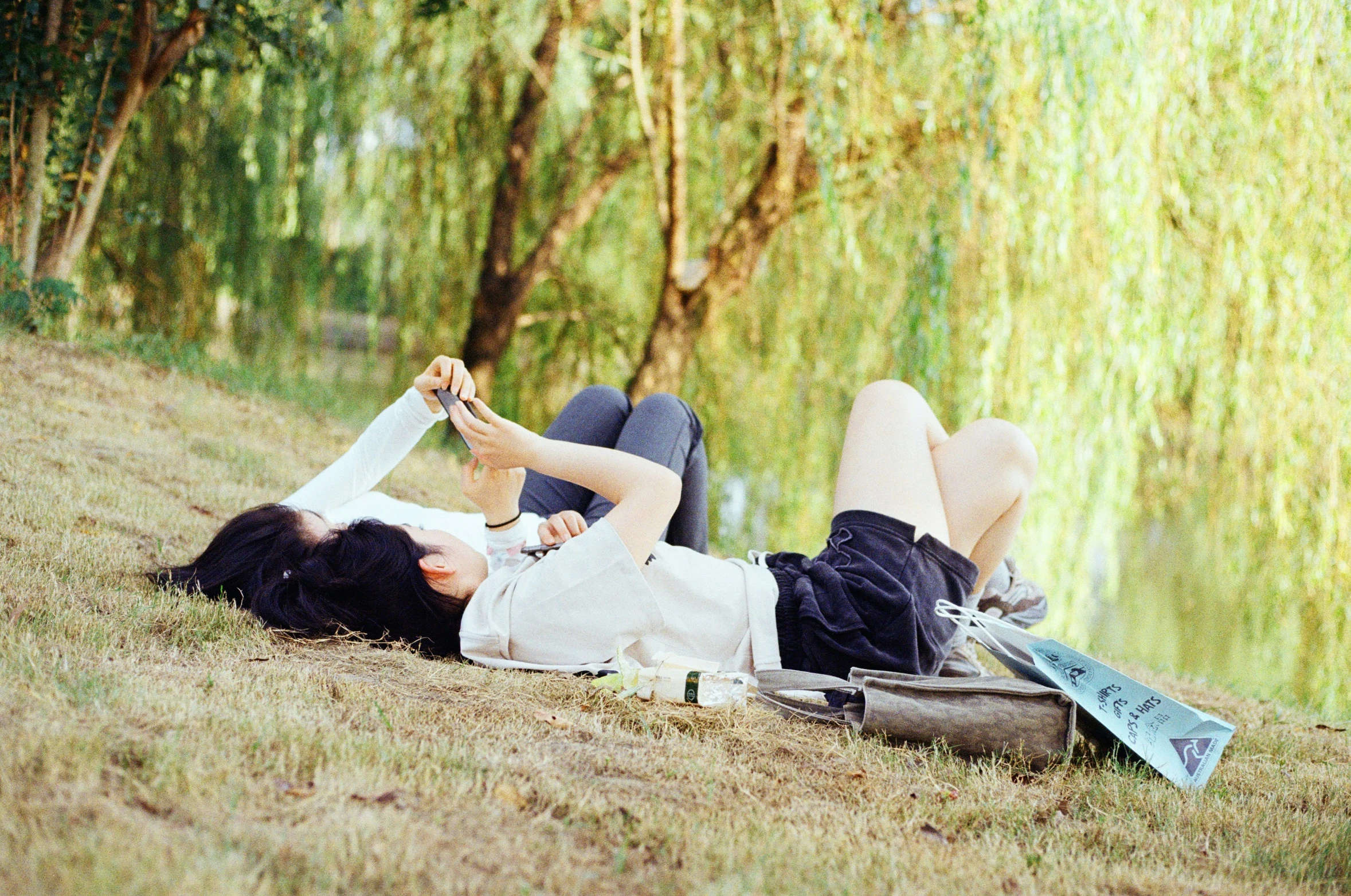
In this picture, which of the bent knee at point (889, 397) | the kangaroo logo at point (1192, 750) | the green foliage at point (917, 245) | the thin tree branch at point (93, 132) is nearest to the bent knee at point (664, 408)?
the bent knee at point (889, 397)

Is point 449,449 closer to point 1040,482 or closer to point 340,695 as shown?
point 1040,482

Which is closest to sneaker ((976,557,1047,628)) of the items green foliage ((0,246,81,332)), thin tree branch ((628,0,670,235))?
thin tree branch ((628,0,670,235))

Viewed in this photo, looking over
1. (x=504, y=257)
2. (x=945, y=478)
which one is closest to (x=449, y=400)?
(x=945, y=478)

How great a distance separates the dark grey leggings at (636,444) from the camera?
2.78 meters

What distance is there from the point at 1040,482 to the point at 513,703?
2696 mm

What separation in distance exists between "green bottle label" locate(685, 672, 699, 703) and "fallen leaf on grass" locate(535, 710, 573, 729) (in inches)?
10.9

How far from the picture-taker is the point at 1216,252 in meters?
4.14

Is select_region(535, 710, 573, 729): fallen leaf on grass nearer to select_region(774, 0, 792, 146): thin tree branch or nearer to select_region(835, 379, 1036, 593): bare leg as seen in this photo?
select_region(835, 379, 1036, 593): bare leg

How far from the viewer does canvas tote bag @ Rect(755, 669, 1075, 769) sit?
1.89 m

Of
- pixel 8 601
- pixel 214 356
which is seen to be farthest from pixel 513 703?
pixel 214 356

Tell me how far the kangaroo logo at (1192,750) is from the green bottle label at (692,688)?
86 cm

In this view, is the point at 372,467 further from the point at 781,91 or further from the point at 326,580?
the point at 781,91

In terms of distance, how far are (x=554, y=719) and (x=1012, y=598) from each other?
1415 millimetres

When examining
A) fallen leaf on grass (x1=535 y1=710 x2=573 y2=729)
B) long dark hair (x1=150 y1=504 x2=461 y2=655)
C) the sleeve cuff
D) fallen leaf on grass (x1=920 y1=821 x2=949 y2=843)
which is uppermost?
the sleeve cuff
